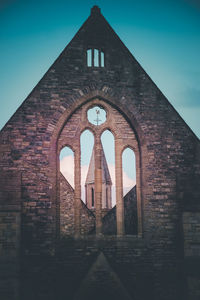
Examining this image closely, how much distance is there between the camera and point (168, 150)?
32.3 ft

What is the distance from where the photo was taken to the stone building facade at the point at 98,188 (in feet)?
28.1

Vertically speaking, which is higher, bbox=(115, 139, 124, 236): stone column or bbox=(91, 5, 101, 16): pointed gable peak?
bbox=(91, 5, 101, 16): pointed gable peak

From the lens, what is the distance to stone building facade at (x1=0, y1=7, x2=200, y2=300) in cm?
858

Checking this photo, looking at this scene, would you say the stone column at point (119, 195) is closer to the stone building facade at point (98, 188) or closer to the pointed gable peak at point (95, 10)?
the stone building facade at point (98, 188)

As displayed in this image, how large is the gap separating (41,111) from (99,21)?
12.3ft

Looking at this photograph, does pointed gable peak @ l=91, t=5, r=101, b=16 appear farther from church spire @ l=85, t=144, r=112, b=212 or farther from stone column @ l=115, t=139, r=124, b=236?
church spire @ l=85, t=144, r=112, b=212

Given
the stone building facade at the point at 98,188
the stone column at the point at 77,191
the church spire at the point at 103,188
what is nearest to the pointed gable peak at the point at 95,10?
the stone building facade at the point at 98,188

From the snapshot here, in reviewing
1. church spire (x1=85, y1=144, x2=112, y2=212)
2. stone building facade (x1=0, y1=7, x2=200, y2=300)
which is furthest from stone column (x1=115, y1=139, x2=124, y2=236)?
church spire (x1=85, y1=144, x2=112, y2=212)

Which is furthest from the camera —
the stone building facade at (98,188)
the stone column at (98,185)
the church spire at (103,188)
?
the church spire at (103,188)

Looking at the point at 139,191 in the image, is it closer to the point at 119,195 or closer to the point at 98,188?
the point at 119,195

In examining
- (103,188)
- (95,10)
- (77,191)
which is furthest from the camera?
(103,188)

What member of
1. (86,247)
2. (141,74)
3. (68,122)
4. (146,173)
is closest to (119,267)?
(86,247)

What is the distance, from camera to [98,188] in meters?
9.63

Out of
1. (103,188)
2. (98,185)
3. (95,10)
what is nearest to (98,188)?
(98,185)
